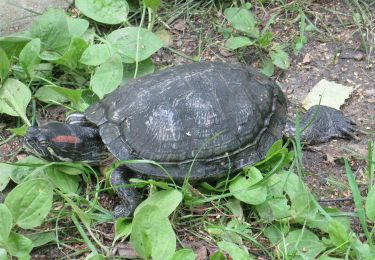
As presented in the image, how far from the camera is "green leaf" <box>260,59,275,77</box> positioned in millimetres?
3234

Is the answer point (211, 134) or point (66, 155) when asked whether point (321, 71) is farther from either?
point (66, 155)

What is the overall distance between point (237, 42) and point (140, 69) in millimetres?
547

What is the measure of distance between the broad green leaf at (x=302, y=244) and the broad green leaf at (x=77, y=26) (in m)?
1.62

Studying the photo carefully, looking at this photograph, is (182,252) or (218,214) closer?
(182,252)

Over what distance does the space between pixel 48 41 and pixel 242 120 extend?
1169 mm

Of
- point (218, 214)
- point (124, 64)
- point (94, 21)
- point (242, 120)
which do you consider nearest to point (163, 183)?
point (218, 214)

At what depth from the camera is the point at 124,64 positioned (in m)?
3.18

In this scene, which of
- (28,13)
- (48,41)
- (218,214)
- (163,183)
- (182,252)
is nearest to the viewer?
(182,252)

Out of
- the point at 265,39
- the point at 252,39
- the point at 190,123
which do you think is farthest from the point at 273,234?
→ the point at 252,39

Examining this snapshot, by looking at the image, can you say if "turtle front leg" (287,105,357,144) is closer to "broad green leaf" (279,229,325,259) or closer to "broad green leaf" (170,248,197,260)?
"broad green leaf" (279,229,325,259)

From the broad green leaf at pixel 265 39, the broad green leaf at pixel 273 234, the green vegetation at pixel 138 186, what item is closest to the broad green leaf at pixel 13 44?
the green vegetation at pixel 138 186

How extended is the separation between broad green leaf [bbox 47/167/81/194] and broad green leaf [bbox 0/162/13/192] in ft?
0.57

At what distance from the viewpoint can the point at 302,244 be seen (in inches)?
91.0

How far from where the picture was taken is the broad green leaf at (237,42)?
3.27 metres
